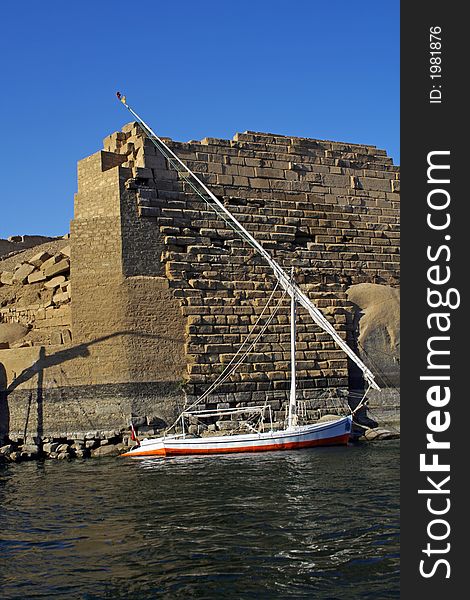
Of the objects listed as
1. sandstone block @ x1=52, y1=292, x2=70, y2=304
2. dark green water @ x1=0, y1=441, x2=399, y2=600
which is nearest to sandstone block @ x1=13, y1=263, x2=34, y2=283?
sandstone block @ x1=52, y1=292, x2=70, y2=304

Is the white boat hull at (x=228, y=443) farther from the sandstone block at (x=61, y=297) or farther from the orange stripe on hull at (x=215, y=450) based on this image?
the sandstone block at (x=61, y=297)

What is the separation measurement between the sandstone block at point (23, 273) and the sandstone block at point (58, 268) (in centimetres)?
110

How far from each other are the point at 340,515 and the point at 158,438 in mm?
7827

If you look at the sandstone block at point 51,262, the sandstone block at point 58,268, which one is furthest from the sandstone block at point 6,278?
the sandstone block at point 58,268

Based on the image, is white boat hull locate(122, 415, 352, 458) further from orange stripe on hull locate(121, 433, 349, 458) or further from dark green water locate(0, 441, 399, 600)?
dark green water locate(0, 441, 399, 600)

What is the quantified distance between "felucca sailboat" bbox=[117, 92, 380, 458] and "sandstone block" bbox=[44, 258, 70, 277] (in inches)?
157

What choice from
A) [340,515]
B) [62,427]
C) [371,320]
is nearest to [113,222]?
[62,427]

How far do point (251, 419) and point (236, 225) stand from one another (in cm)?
511

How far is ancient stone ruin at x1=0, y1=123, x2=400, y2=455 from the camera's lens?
19188mm

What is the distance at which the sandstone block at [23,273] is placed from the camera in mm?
23406

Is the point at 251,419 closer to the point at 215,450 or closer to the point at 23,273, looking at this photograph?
the point at 215,450

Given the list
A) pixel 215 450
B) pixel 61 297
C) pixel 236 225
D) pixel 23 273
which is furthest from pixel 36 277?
pixel 215 450

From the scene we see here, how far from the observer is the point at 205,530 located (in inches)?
421

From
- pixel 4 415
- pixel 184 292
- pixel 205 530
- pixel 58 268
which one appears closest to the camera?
pixel 205 530
